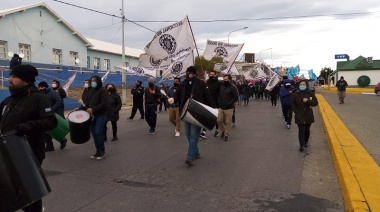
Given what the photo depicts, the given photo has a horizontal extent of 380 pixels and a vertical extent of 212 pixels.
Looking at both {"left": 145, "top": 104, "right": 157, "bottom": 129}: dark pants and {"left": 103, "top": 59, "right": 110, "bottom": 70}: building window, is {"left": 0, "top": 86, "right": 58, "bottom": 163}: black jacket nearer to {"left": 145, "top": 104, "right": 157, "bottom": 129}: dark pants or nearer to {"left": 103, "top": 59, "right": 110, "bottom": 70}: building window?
{"left": 145, "top": 104, "right": 157, "bottom": 129}: dark pants

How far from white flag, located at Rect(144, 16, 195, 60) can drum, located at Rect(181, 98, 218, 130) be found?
427 centimetres

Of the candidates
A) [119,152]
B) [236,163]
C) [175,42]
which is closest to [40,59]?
[175,42]

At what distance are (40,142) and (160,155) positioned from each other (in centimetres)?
403

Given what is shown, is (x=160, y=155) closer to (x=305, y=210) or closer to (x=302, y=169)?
(x=302, y=169)

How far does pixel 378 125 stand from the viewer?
11039mm

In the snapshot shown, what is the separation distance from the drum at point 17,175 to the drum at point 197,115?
11.6 feet

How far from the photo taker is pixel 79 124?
7.06 meters

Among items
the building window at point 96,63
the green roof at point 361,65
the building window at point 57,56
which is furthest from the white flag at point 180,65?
the green roof at point 361,65

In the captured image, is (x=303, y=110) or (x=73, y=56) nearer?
(x=303, y=110)

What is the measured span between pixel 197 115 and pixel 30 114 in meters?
3.36

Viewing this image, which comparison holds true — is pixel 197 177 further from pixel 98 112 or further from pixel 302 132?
pixel 302 132

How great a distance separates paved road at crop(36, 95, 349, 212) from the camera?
4.63 m

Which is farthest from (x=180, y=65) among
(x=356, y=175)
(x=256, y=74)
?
(x=256, y=74)

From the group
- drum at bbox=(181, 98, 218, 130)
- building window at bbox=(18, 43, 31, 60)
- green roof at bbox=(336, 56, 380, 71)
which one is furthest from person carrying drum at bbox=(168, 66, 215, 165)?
green roof at bbox=(336, 56, 380, 71)
